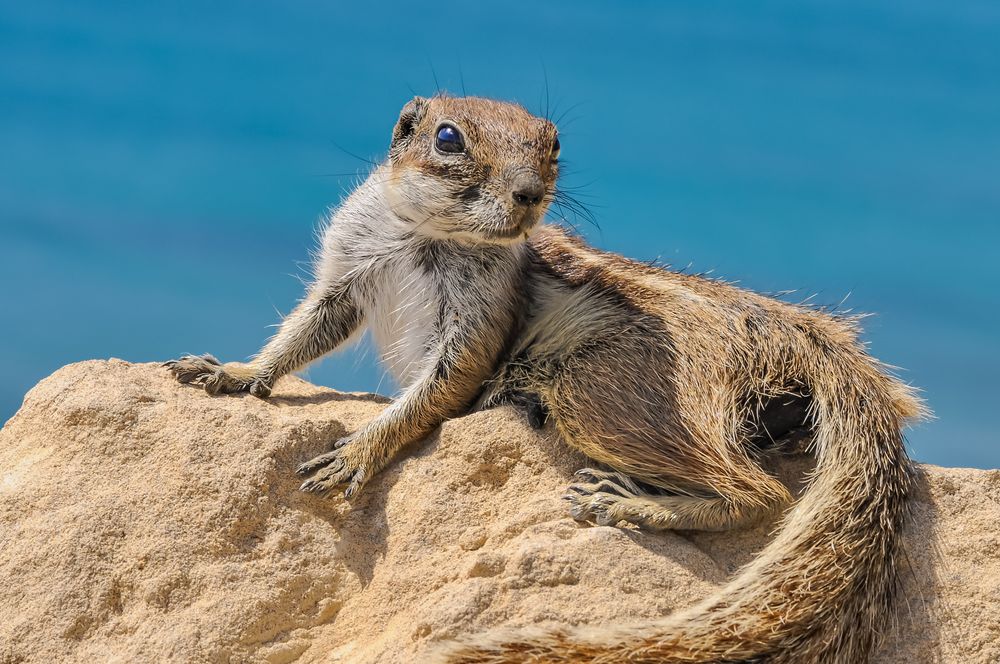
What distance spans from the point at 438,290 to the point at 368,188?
97 cm

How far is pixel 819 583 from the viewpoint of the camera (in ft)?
17.1

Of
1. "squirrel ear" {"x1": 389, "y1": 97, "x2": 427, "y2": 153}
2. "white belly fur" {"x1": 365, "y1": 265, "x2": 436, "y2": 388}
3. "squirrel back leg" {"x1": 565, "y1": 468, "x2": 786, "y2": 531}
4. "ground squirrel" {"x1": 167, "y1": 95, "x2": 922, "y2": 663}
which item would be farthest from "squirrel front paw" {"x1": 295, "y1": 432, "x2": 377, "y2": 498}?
"squirrel ear" {"x1": 389, "y1": 97, "x2": 427, "y2": 153}

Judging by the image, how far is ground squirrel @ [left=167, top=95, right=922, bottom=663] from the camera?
5172mm

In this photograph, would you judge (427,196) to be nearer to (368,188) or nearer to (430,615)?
(368,188)

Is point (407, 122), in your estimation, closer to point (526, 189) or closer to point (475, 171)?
point (475, 171)

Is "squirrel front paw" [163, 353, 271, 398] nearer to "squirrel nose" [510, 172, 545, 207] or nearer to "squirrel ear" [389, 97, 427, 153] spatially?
"squirrel ear" [389, 97, 427, 153]

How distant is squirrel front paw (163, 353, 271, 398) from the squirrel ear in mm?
1682

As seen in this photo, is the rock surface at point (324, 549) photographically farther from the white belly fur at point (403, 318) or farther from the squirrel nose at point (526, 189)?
the squirrel nose at point (526, 189)

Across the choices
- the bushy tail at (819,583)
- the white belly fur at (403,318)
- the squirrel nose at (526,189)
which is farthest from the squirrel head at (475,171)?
the bushy tail at (819,583)

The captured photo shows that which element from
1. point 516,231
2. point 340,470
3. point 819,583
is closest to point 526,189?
point 516,231

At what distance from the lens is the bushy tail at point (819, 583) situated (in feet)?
16.0

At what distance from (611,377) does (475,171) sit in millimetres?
1339

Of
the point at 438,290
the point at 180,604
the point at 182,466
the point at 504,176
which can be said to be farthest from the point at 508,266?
the point at 180,604

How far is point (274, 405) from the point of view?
6828 millimetres
